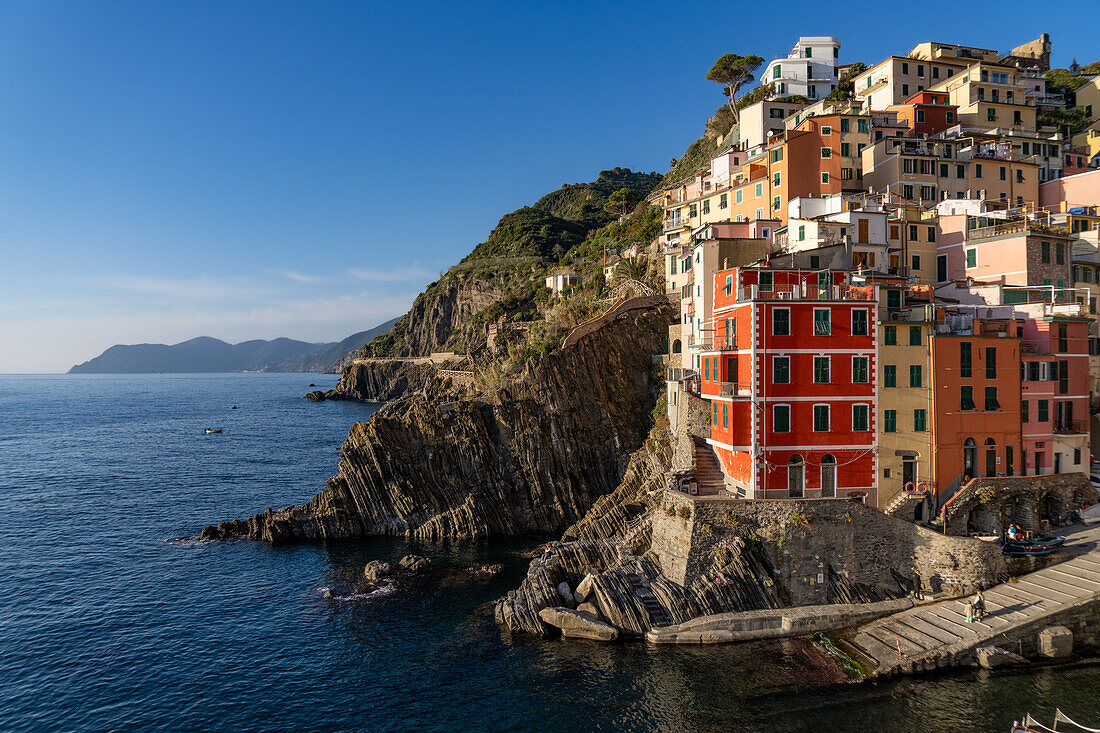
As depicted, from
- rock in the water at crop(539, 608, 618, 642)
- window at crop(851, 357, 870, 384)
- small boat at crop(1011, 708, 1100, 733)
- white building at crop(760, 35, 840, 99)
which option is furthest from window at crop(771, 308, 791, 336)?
white building at crop(760, 35, 840, 99)

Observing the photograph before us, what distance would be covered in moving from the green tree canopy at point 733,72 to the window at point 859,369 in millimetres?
77427

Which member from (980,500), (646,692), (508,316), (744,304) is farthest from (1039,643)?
(508,316)

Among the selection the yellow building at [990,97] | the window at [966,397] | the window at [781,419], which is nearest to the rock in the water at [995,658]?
the window at [781,419]

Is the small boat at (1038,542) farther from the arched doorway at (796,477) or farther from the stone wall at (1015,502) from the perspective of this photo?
the arched doorway at (796,477)

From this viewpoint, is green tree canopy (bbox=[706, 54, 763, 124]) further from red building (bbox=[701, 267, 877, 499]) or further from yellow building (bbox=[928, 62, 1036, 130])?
red building (bbox=[701, 267, 877, 499])

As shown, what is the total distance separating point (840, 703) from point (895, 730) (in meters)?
2.38

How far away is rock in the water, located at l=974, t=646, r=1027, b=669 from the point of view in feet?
101

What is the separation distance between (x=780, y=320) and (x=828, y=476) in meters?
10.3

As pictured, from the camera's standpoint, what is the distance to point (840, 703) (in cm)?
2883

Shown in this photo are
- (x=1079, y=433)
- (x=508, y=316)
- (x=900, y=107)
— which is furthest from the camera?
(x=508, y=316)

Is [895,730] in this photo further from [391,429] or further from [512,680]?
[391,429]

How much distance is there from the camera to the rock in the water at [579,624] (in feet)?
116

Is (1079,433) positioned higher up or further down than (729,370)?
further down

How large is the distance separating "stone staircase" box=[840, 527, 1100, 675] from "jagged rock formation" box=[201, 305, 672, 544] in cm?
2880
